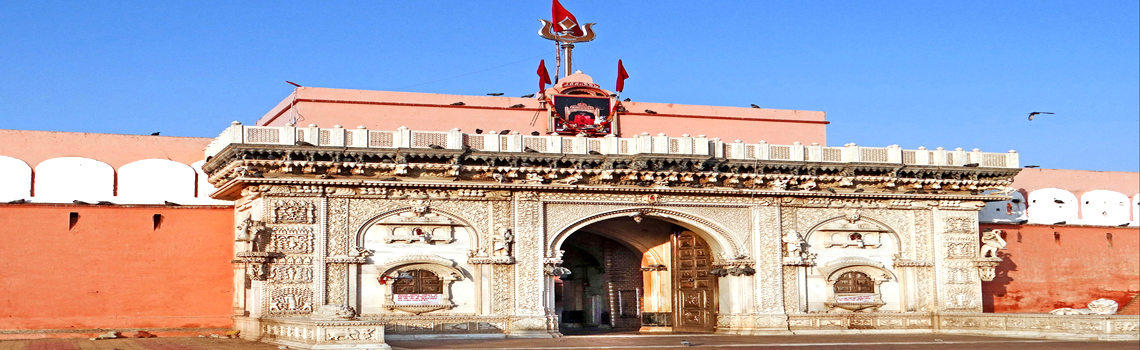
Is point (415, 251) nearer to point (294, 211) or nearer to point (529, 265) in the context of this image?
point (529, 265)

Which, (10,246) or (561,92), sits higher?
(561,92)

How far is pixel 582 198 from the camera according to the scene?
22922 mm

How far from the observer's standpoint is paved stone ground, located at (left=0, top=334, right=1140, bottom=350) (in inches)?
744

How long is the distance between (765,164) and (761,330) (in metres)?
3.15

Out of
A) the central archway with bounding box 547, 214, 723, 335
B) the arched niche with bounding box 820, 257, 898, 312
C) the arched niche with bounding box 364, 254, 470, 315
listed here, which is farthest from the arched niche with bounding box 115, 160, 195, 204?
the arched niche with bounding box 820, 257, 898, 312

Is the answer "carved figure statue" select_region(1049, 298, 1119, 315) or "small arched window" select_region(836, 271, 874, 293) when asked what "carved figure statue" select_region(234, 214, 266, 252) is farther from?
"carved figure statue" select_region(1049, 298, 1119, 315)

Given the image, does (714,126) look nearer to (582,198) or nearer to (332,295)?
(582,198)

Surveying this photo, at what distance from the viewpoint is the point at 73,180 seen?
74.5 feet

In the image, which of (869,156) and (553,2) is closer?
(869,156)

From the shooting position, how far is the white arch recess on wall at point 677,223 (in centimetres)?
2281

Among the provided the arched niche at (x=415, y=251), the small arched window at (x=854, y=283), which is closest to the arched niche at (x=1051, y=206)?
the small arched window at (x=854, y=283)

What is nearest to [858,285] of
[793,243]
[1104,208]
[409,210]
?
[793,243]

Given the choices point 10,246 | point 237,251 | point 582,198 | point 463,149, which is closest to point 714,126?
point 582,198

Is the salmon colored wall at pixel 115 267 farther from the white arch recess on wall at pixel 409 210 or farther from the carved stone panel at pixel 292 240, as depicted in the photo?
the white arch recess on wall at pixel 409 210
